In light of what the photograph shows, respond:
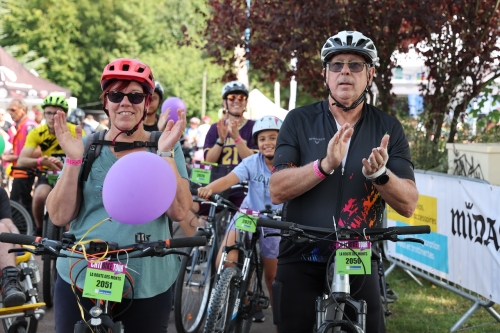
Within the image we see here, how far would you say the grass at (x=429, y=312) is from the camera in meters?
7.97

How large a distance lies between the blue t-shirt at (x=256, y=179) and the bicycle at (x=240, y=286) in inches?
10.3

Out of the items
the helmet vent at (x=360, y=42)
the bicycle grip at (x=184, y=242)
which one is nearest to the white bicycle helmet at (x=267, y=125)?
the helmet vent at (x=360, y=42)

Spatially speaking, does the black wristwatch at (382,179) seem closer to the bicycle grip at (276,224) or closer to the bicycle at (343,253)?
the bicycle at (343,253)

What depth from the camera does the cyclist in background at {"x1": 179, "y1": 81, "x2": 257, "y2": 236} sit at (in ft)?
29.4

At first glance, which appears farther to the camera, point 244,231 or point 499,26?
point 499,26

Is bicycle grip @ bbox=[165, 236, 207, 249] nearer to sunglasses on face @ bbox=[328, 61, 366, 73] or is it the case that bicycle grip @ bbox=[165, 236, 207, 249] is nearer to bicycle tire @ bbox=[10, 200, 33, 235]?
sunglasses on face @ bbox=[328, 61, 366, 73]

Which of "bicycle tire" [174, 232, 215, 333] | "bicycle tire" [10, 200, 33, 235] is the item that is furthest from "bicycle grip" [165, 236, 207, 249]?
"bicycle tire" [10, 200, 33, 235]

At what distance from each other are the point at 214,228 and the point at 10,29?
5146cm

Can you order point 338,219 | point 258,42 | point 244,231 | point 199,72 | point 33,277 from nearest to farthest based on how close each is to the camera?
point 338,219
point 33,277
point 244,231
point 258,42
point 199,72

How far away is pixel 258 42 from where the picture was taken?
37.7 ft

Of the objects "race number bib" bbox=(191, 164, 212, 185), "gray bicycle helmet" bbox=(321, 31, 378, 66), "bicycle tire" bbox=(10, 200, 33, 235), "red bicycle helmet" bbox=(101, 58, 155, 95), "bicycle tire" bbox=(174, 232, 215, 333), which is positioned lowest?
"bicycle tire" bbox=(174, 232, 215, 333)

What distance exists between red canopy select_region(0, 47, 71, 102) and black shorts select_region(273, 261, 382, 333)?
19.8m

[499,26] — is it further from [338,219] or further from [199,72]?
[199,72]

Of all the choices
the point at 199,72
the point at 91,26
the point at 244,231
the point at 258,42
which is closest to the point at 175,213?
the point at 244,231
